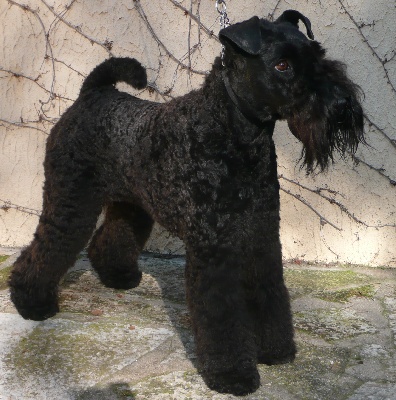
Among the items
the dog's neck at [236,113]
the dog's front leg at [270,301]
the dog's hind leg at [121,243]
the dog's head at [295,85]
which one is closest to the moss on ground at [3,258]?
the dog's hind leg at [121,243]

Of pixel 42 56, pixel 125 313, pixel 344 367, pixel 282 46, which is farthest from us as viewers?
pixel 42 56

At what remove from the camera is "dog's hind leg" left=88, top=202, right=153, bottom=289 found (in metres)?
4.10

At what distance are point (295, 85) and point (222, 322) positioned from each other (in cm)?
108

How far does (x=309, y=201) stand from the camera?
4719 millimetres

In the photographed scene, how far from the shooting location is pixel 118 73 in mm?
3730

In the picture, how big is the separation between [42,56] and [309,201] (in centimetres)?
226

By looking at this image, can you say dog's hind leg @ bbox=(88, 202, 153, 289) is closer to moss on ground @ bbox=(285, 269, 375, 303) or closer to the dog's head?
moss on ground @ bbox=(285, 269, 375, 303)

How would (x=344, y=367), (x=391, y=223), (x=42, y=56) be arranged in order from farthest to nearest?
(x=42, y=56) < (x=391, y=223) < (x=344, y=367)

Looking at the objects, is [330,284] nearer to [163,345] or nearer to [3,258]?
[163,345]

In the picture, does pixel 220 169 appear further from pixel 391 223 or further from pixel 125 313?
pixel 391 223

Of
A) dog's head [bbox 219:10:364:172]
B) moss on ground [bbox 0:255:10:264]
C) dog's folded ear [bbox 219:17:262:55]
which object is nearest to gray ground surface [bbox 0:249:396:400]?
moss on ground [bbox 0:255:10:264]

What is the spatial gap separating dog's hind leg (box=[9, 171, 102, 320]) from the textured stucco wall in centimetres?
134

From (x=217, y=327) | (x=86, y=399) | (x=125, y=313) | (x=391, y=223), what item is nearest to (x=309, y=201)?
(x=391, y=223)

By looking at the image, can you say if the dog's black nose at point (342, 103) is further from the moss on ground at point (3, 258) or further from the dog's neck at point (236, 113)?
the moss on ground at point (3, 258)
